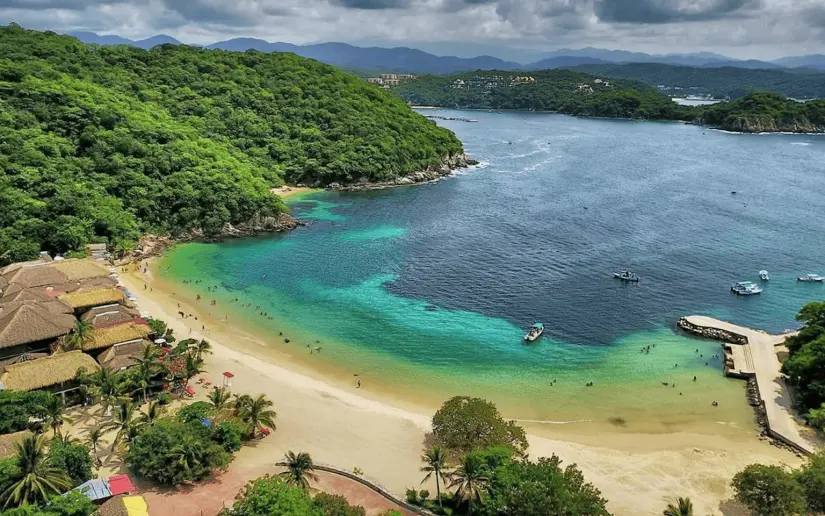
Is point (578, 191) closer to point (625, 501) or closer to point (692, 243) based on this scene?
point (692, 243)

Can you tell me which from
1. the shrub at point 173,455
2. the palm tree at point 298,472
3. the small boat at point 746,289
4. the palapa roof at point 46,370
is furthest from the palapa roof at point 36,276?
the small boat at point 746,289

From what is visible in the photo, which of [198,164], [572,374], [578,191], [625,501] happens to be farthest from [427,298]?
[578,191]

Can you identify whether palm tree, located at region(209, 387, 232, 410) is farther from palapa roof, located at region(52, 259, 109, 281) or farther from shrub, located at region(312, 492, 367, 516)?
palapa roof, located at region(52, 259, 109, 281)

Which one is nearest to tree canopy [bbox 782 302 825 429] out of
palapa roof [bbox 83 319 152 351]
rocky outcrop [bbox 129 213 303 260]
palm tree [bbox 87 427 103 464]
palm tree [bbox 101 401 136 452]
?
palm tree [bbox 101 401 136 452]

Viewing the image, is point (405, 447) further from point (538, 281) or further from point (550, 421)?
point (538, 281)

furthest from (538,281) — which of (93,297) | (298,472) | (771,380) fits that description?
(93,297)
